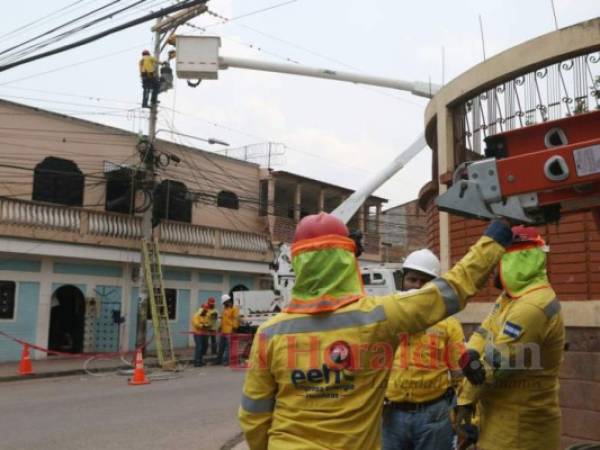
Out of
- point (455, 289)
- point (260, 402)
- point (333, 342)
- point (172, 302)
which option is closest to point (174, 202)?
point (172, 302)

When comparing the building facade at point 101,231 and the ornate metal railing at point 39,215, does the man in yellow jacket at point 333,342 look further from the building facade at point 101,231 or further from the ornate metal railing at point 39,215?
the ornate metal railing at point 39,215

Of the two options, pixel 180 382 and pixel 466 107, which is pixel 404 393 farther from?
pixel 180 382

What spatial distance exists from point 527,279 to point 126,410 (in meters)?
7.19

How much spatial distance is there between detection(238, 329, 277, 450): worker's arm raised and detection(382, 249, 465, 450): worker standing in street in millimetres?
1335

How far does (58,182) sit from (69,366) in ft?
17.5

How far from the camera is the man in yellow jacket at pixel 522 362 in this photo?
336 centimetres

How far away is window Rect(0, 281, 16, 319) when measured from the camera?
1606cm

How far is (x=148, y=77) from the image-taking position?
660 inches

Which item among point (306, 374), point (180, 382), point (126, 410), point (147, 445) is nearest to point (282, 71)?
point (180, 382)

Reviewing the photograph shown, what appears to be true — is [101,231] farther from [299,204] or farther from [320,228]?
[320,228]

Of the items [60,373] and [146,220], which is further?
[146,220]

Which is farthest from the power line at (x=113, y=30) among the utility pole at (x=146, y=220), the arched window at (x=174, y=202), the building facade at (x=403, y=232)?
the building facade at (x=403, y=232)

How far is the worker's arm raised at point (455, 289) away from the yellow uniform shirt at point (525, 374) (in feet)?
→ 3.16

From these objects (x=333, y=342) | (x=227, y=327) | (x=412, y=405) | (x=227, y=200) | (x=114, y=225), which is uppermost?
(x=227, y=200)
